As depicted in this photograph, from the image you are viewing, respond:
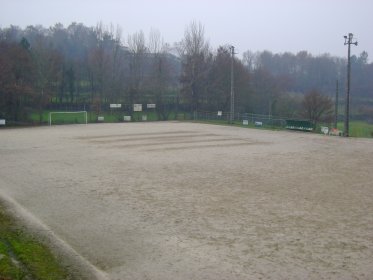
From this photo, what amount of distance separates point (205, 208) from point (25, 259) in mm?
4880

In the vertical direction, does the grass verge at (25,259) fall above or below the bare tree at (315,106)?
below

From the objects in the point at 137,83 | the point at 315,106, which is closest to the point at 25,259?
the point at 315,106

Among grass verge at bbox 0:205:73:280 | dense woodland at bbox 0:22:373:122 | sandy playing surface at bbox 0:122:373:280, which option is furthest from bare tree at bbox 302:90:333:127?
grass verge at bbox 0:205:73:280

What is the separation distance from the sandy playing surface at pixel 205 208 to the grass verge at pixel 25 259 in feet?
2.03

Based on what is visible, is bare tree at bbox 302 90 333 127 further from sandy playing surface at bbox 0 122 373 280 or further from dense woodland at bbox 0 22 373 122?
sandy playing surface at bbox 0 122 373 280

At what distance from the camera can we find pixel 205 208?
35.7 ft

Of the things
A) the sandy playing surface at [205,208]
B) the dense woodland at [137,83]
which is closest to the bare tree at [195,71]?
the dense woodland at [137,83]

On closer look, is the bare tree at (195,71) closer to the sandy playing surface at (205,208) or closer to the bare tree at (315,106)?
the bare tree at (315,106)

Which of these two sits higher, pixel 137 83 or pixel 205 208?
pixel 137 83

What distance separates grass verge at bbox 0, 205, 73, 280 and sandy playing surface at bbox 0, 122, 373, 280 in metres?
→ 0.62

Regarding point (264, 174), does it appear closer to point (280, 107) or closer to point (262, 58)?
point (280, 107)

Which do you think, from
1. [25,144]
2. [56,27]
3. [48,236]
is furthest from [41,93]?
[56,27]

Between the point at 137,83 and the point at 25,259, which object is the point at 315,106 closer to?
the point at 137,83

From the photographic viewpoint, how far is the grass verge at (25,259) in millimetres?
6617
